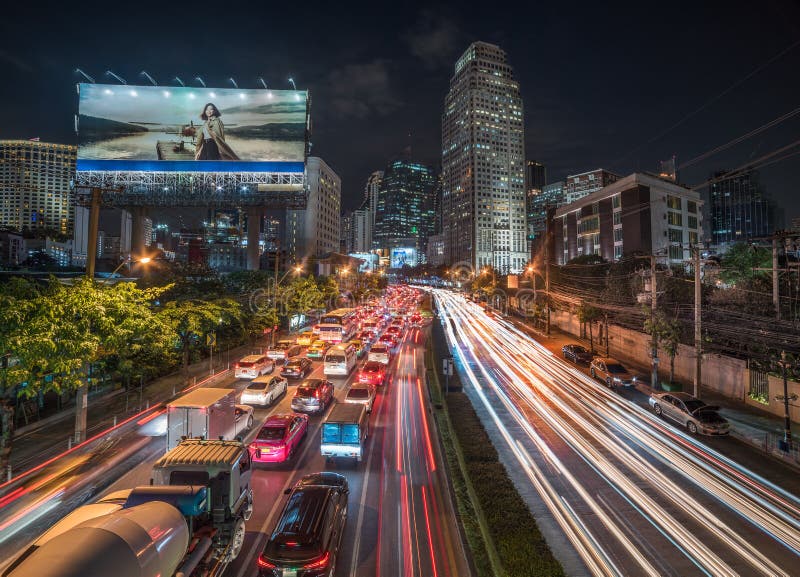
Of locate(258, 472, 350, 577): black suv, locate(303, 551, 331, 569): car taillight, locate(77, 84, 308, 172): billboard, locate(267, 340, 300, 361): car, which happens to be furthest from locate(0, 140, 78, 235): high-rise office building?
locate(303, 551, 331, 569): car taillight

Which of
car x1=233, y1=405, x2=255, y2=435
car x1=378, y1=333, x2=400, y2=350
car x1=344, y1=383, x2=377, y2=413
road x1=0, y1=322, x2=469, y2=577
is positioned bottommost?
road x1=0, y1=322, x2=469, y2=577

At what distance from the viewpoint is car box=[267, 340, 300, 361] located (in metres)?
31.4

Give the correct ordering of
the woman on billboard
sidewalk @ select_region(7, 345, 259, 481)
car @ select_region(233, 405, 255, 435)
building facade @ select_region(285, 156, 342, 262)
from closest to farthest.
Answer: sidewalk @ select_region(7, 345, 259, 481), car @ select_region(233, 405, 255, 435), the woman on billboard, building facade @ select_region(285, 156, 342, 262)

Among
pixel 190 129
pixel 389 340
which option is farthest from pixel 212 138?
pixel 389 340

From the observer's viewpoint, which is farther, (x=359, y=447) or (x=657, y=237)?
(x=657, y=237)

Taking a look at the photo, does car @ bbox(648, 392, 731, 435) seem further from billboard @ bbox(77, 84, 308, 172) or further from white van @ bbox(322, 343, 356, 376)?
billboard @ bbox(77, 84, 308, 172)

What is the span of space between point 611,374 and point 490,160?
6650 inches

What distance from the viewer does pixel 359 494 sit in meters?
11.9

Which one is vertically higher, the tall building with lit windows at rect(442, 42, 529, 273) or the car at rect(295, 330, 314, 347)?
the tall building with lit windows at rect(442, 42, 529, 273)

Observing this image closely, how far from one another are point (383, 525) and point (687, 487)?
1034 cm

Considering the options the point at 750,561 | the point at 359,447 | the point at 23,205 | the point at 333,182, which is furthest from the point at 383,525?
the point at 23,205

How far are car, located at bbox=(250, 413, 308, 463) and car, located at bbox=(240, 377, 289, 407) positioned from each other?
20.1 feet

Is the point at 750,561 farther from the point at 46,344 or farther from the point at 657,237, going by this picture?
the point at 657,237

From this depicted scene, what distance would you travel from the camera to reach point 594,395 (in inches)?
949
